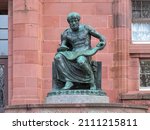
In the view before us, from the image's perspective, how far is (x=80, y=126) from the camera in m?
11.5

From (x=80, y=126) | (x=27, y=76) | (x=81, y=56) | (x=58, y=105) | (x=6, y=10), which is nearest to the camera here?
(x=80, y=126)

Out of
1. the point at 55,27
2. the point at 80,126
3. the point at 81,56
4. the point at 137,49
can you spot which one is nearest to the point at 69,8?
the point at 55,27

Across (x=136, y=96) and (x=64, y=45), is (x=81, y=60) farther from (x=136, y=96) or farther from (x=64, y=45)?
(x=136, y=96)

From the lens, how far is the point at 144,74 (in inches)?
776

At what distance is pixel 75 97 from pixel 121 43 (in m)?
5.49

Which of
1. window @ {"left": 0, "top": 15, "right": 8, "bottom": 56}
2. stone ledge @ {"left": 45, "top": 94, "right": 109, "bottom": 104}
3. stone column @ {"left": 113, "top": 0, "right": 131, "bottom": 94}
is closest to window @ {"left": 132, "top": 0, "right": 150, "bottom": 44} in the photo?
stone column @ {"left": 113, "top": 0, "right": 131, "bottom": 94}

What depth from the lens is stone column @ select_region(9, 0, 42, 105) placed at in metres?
18.6

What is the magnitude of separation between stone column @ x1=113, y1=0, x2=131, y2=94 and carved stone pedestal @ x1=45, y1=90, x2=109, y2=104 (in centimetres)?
491

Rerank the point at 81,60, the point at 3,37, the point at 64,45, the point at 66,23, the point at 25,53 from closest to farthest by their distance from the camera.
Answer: the point at 81,60 → the point at 64,45 → the point at 25,53 → the point at 66,23 → the point at 3,37

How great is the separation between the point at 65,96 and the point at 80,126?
2.64m

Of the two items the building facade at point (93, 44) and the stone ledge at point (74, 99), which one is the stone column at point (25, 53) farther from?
the stone ledge at point (74, 99)

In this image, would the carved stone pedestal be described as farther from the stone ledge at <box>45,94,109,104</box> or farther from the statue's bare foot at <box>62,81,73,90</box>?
the statue's bare foot at <box>62,81,73,90</box>

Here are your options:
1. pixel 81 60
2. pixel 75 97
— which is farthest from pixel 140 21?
pixel 75 97

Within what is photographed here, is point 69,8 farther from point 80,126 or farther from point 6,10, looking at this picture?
point 80,126
